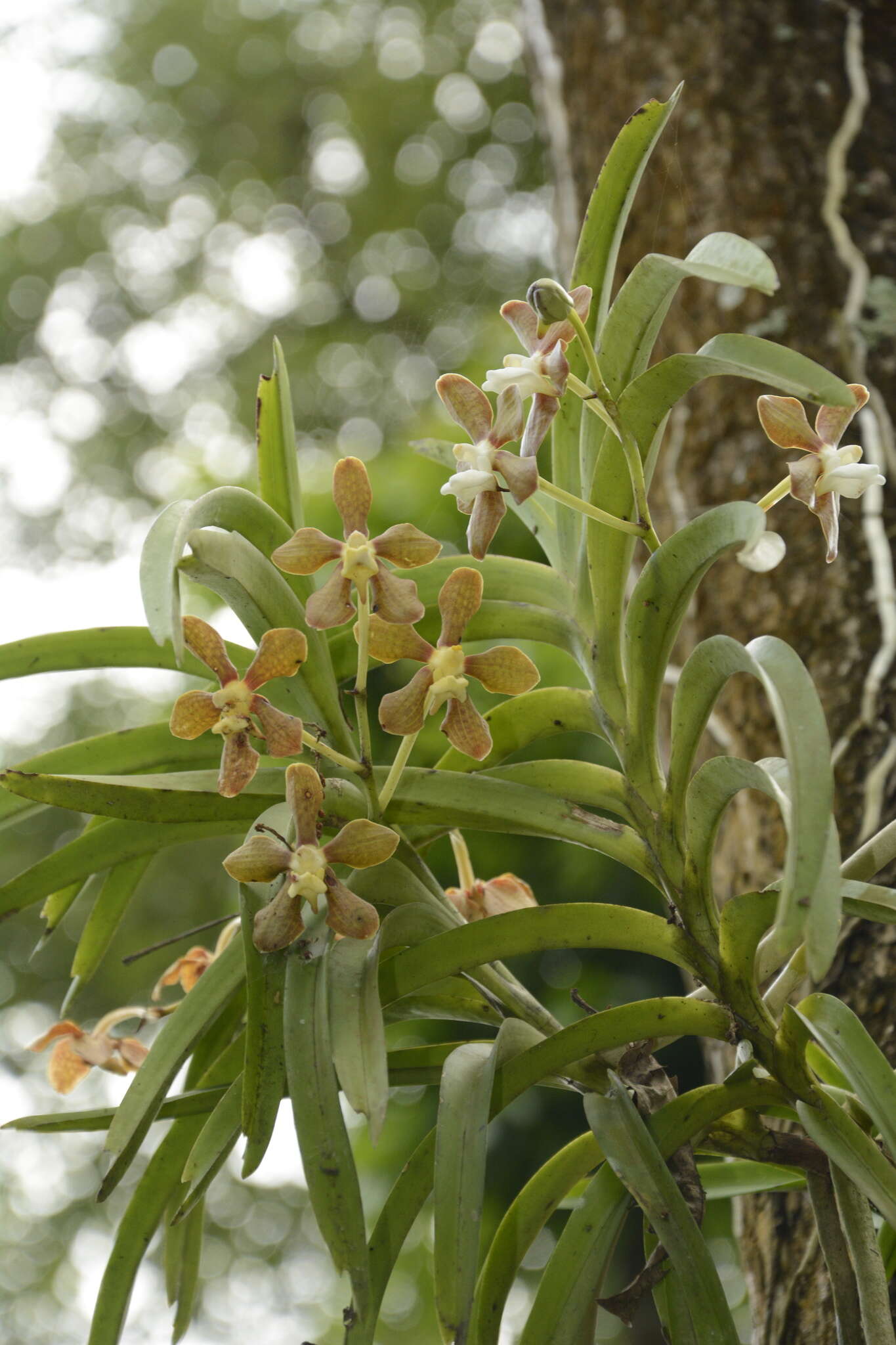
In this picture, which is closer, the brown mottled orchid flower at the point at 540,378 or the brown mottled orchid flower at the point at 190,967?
the brown mottled orchid flower at the point at 540,378

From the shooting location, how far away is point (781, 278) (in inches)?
34.6

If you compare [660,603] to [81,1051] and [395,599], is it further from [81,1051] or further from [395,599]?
[81,1051]

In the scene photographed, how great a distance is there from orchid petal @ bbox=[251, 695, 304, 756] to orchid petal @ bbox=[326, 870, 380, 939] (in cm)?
5

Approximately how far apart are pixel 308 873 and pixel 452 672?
3.8 inches

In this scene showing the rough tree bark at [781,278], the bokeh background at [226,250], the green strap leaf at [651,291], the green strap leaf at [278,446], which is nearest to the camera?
the green strap leaf at [651,291]

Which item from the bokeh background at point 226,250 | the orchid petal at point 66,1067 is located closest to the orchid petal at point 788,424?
the orchid petal at point 66,1067

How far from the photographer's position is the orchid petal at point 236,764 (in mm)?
378

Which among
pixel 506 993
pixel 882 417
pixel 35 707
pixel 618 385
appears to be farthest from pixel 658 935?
pixel 35 707

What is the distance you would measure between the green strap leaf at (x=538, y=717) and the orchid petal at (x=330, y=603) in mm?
126

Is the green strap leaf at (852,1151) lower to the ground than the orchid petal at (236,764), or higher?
lower

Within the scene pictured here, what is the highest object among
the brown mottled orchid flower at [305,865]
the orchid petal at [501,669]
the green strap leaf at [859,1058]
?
the orchid petal at [501,669]

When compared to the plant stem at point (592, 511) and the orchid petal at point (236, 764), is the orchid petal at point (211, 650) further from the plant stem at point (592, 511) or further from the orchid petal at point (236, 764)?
the plant stem at point (592, 511)

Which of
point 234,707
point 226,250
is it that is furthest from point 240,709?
point 226,250

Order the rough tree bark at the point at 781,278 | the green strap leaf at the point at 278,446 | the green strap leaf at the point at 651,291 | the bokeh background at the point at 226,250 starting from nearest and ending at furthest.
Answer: the green strap leaf at the point at 651,291
the green strap leaf at the point at 278,446
the rough tree bark at the point at 781,278
the bokeh background at the point at 226,250
